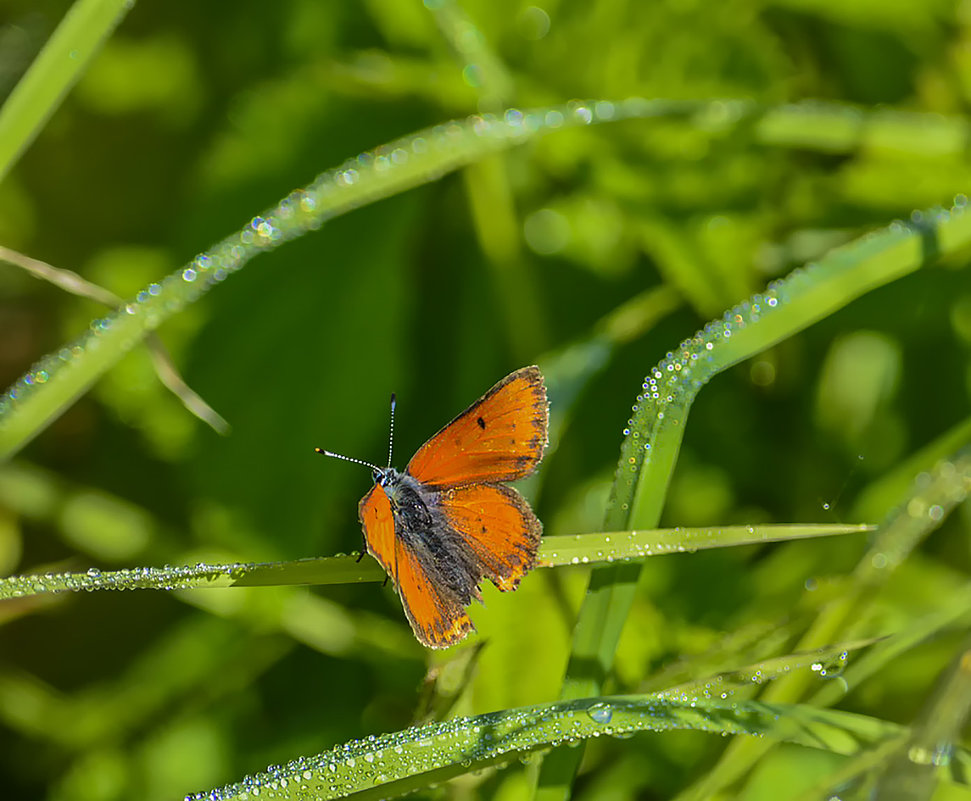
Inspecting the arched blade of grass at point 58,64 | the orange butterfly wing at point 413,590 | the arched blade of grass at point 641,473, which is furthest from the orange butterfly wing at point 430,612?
the arched blade of grass at point 58,64

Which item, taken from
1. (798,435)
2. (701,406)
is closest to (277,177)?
(701,406)

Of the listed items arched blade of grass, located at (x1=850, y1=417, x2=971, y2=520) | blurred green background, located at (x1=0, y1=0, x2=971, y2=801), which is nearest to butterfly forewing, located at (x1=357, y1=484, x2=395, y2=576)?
blurred green background, located at (x1=0, y1=0, x2=971, y2=801)

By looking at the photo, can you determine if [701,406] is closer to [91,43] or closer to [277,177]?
[277,177]

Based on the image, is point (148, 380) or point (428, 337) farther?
point (428, 337)

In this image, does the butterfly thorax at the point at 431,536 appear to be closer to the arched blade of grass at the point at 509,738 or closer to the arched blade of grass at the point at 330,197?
the arched blade of grass at the point at 509,738

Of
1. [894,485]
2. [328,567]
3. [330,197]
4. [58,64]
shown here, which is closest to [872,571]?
[894,485]

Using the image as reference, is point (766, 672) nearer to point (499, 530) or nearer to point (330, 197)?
point (499, 530)

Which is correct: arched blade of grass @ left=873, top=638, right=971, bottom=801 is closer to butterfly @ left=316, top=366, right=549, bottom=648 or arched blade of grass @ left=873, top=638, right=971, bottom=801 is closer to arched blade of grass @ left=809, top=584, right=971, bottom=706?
arched blade of grass @ left=809, top=584, right=971, bottom=706
